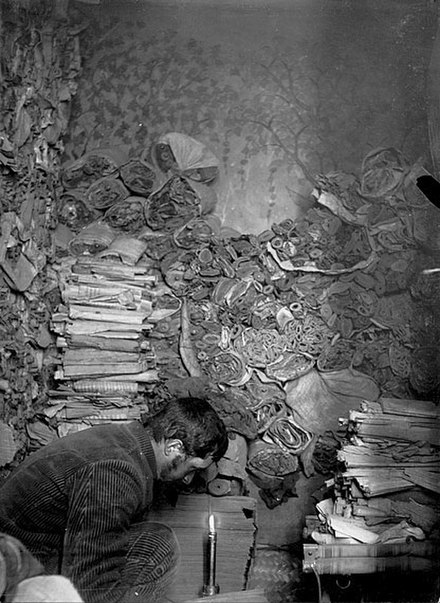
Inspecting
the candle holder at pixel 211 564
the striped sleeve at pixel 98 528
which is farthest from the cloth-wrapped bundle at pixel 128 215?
the striped sleeve at pixel 98 528

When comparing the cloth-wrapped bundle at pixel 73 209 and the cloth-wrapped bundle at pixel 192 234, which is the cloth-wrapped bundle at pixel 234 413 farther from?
the cloth-wrapped bundle at pixel 73 209

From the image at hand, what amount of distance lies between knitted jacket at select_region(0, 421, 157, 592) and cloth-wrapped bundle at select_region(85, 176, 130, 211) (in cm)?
134

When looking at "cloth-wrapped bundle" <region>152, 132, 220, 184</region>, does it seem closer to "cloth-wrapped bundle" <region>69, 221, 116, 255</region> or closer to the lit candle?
"cloth-wrapped bundle" <region>69, 221, 116, 255</region>

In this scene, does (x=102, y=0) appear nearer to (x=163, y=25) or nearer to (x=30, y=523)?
(x=163, y=25)

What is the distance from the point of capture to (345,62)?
3.63 metres

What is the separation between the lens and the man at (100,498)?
225 centimetres

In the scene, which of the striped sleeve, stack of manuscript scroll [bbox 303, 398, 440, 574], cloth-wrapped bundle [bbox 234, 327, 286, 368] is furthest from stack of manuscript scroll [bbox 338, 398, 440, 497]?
the striped sleeve

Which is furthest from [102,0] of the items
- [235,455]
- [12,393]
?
[235,455]

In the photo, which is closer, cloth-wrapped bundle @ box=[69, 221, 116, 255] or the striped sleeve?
the striped sleeve


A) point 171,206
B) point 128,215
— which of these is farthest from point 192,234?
point 128,215

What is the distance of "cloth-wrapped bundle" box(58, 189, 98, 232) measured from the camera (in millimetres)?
3541

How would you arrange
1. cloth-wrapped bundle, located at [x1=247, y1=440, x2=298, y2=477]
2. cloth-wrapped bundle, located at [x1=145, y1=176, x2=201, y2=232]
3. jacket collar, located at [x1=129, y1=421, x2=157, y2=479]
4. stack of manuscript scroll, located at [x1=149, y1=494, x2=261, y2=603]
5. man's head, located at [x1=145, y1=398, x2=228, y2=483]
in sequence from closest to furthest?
1. jacket collar, located at [x1=129, y1=421, x2=157, y2=479]
2. man's head, located at [x1=145, y1=398, x2=228, y2=483]
3. stack of manuscript scroll, located at [x1=149, y1=494, x2=261, y2=603]
4. cloth-wrapped bundle, located at [x1=247, y1=440, x2=298, y2=477]
5. cloth-wrapped bundle, located at [x1=145, y1=176, x2=201, y2=232]

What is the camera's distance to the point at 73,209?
355 cm

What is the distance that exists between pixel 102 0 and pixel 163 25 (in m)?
0.27
